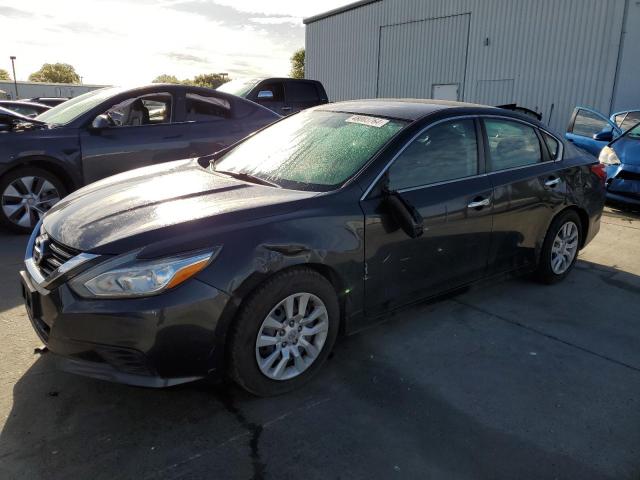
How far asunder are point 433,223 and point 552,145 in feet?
5.93

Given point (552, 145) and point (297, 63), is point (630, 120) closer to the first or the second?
point (552, 145)

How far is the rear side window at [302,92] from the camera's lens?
10.9m

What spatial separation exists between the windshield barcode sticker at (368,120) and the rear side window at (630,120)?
22.9 ft

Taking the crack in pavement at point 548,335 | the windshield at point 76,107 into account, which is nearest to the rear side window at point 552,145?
the crack in pavement at point 548,335

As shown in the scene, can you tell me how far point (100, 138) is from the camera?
573cm

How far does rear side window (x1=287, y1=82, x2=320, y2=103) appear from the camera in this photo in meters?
10.9

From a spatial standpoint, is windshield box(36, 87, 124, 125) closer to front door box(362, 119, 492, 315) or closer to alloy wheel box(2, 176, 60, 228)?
alloy wheel box(2, 176, 60, 228)

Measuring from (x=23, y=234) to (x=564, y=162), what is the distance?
5.48 m

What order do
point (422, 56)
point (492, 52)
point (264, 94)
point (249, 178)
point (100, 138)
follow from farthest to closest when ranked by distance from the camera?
point (422, 56), point (492, 52), point (264, 94), point (100, 138), point (249, 178)

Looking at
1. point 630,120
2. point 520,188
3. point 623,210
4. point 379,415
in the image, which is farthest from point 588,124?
point 379,415

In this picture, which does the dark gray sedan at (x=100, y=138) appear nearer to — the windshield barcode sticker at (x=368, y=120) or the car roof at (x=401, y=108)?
the car roof at (x=401, y=108)

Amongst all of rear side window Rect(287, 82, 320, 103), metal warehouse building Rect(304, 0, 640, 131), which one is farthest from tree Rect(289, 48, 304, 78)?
rear side window Rect(287, 82, 320, 103)

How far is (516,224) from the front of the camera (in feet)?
13.0

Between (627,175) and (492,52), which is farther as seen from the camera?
(492,52)
